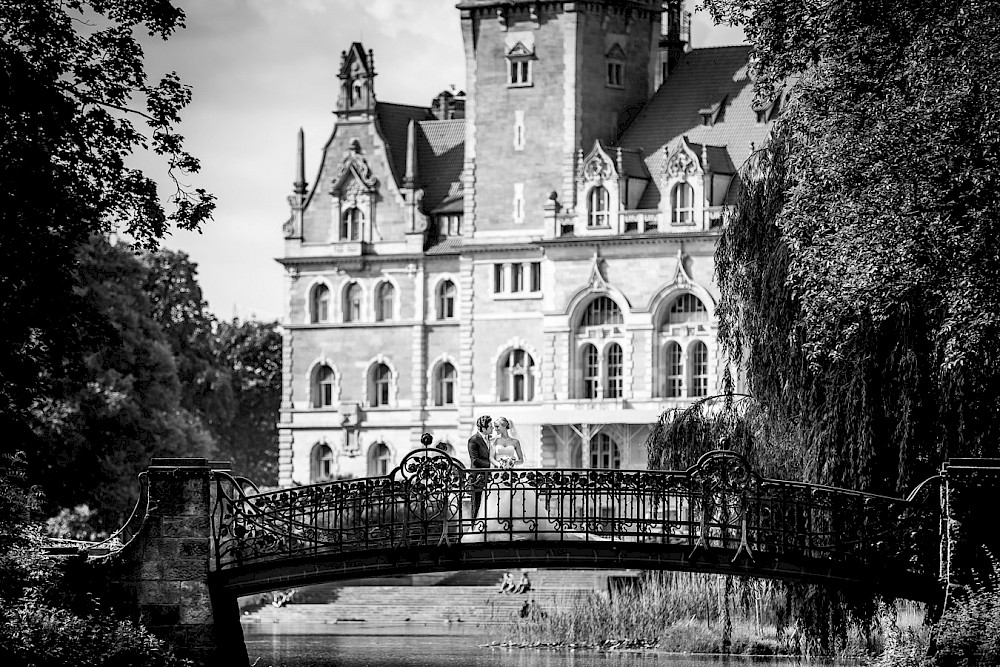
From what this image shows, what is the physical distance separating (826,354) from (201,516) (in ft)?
27.9

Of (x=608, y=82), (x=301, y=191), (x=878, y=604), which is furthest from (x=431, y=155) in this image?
(x=878, y=604)

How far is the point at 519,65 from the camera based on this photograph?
7419cm

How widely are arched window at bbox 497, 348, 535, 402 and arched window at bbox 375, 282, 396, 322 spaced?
892 centimetres

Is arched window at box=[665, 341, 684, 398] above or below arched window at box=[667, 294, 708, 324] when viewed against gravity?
below

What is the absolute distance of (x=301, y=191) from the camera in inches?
3278

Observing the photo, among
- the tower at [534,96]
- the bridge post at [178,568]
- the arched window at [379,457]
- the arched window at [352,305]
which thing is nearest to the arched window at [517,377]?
the tower at [534,96]

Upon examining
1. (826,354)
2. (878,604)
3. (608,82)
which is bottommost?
(878,604)

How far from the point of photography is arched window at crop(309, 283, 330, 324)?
82.9 m

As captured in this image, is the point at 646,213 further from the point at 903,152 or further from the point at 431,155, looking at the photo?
the point at 903,152

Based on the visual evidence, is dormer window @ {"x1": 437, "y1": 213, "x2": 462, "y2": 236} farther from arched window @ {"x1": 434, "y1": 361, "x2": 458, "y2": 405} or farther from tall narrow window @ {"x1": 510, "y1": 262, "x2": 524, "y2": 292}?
tall narrow window @ {"x1": 510, "y1": 262, "x2": 524, "y2": 292}

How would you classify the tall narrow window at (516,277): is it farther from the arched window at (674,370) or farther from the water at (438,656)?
the water at (438,656)

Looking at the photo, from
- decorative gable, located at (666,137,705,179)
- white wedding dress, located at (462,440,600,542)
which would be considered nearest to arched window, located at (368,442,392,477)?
decorative gable, located at (666,137,705,179)

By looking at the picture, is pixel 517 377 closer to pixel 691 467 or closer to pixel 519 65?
pixel 519 65

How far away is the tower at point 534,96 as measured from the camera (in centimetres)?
7381
